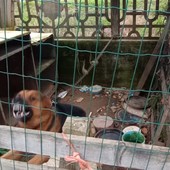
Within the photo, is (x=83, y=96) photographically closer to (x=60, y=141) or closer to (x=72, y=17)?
(x=72, y=17)

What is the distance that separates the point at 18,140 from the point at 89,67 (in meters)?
4.25

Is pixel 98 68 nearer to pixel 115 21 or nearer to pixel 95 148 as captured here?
pixel 115 21

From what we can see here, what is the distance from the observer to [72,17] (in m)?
5.71

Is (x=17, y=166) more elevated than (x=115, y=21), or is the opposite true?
(x=115, y=21)

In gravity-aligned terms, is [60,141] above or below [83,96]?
above

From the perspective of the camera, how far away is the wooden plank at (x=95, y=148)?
144 centimetres

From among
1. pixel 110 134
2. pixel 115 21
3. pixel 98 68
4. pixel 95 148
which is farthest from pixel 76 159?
pixel 98 68

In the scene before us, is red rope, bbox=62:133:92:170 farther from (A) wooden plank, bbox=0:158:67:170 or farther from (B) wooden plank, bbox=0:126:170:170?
(A) wooden plank, bbox=0:158:67:170

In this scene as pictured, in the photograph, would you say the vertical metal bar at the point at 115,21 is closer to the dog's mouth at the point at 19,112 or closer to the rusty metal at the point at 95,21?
the rusty metal at the point at 95,21

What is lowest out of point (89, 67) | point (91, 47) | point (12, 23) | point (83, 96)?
point (83, 96)

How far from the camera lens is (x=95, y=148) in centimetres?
150

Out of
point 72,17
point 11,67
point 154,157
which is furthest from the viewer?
point 72,17

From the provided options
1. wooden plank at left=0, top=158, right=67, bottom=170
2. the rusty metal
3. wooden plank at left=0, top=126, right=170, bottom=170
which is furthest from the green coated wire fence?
wooden plank at left=0, top=126, right=170, bottom=170

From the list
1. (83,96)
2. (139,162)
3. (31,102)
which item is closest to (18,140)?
(139,162)
